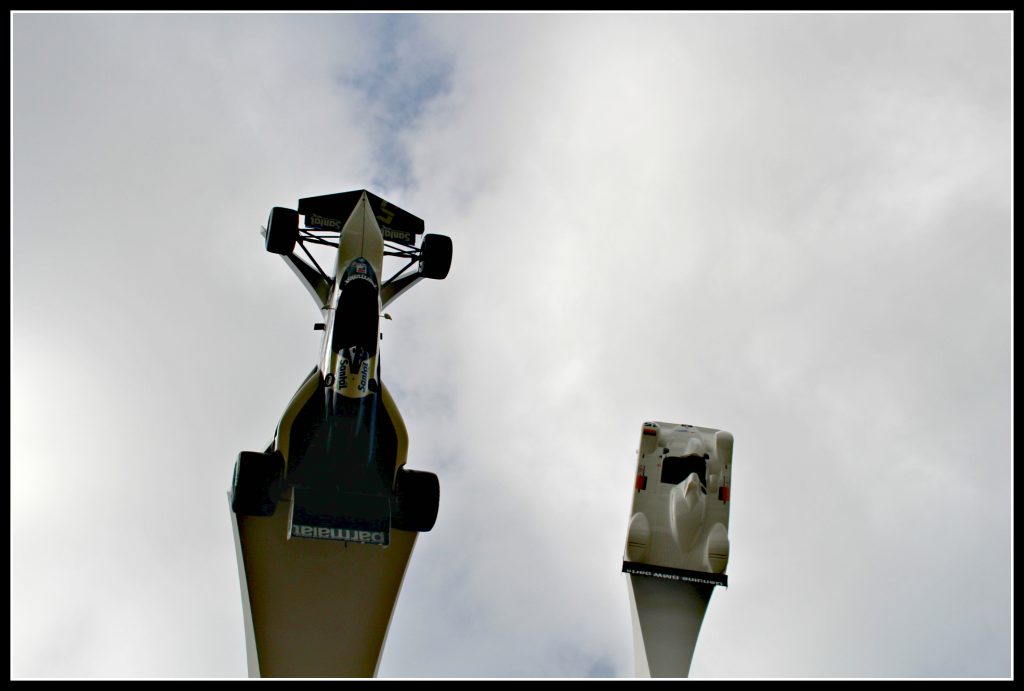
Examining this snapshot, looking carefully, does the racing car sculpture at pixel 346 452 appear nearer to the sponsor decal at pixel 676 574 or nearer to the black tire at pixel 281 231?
the black tire at pixel 281 231

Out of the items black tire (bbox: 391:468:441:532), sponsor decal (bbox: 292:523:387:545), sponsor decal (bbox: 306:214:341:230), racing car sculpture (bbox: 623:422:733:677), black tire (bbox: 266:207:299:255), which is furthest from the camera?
sponsor decal (bbox: 306:214:341:230)

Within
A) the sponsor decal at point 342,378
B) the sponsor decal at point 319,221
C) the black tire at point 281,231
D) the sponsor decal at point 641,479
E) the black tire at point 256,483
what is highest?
the sponsor decal at point 319,221

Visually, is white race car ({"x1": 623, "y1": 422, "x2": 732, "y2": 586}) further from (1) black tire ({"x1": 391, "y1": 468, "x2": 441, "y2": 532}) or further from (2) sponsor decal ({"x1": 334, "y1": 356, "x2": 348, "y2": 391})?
(2) sponsor decal ({"x1": 334, "y1": 356, "x2": 348, "y2": 391})

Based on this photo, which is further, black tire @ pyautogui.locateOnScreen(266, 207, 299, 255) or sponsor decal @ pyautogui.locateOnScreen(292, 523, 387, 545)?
black tire @ pyautogui.locateOnScreen(266, 207, 299, 255)

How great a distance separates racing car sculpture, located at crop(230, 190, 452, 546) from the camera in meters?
14.2

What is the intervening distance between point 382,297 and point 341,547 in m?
4.83

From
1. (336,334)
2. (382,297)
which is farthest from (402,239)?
(336,334)

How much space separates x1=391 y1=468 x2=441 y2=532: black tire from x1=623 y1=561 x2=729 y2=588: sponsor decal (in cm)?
354

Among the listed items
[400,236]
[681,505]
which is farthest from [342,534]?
[400,236]

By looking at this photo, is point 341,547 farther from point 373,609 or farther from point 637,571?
point 637,571

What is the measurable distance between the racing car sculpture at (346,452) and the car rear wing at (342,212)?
128 cm

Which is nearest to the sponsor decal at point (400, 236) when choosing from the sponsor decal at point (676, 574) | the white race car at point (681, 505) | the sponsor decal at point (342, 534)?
the white race car at point (681, 505)

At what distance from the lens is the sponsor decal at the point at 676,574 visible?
47.1 ft

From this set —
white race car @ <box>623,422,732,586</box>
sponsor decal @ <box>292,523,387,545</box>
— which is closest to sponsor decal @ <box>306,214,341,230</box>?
sponsor decal @ <box>292,523,387,545</box>
